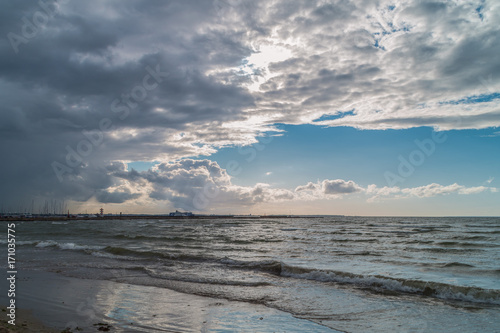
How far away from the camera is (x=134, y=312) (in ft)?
31.0

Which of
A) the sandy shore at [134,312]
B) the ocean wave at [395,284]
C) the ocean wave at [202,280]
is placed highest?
the sandy shore at [134,312]

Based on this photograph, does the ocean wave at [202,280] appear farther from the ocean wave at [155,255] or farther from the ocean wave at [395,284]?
the ocean wave at [155,255]

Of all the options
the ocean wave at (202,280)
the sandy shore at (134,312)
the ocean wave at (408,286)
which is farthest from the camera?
the ocean wave at (202,280)

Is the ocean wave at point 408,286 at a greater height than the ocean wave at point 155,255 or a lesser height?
greater

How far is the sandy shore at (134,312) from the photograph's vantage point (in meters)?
8.13

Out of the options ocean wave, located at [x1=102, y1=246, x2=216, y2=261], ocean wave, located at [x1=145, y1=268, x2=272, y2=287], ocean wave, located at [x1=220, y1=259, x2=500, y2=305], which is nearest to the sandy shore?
ocean wave, located at [x1=145, y1=268, x2=272, y2=287]

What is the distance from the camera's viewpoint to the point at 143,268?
1820 centimetres

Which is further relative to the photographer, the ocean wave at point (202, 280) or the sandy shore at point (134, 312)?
the ocean wave at point (202, 280)

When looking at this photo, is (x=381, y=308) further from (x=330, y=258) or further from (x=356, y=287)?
(x=330, y=258)

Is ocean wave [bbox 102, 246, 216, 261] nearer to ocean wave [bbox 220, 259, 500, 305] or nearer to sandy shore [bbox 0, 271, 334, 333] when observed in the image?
ocean wave [bbox 220, 259, 500, 305]

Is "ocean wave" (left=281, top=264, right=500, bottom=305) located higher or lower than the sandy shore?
lower

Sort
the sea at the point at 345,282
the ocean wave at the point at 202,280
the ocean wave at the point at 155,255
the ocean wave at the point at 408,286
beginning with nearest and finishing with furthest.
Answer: the sea at the point at 345,282 → the ocean wave at the point at 408,286 → the ocean wave at the point at 202,280 → the ocean wave at the point at 155,255

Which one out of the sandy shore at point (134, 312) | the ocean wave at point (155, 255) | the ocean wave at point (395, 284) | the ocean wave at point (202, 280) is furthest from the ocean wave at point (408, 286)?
the ocean wave at point (155, 255)

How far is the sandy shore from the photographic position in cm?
813
